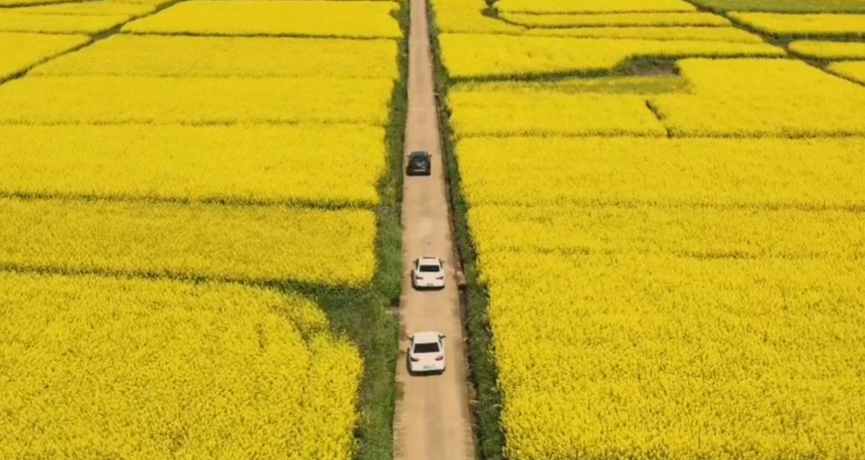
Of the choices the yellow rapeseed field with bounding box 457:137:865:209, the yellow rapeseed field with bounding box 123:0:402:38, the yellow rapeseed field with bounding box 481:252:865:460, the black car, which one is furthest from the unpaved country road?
the yellow rapeseed field with bounding box 123:0:402:38

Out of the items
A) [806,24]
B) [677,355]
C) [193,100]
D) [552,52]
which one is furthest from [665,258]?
[806,24]

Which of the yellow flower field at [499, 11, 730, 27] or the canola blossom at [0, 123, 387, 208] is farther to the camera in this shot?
the yellow flower field at [499, 11, 730, 27]

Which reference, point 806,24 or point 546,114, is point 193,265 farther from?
point 806,24

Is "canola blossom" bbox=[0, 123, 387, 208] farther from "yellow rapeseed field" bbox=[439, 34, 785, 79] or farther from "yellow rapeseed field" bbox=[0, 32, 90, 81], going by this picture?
"yellow rapeseed field" bbox=[439, 34, 785, 79]

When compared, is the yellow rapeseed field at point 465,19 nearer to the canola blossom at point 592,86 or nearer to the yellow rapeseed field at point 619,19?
the yellow rapeseed field at point 619,19

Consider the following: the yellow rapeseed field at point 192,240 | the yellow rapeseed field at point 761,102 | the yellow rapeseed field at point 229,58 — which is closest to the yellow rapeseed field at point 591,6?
the yellow rapeseed field at point 229,58

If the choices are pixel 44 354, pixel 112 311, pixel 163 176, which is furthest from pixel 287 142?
pixel 44 354
